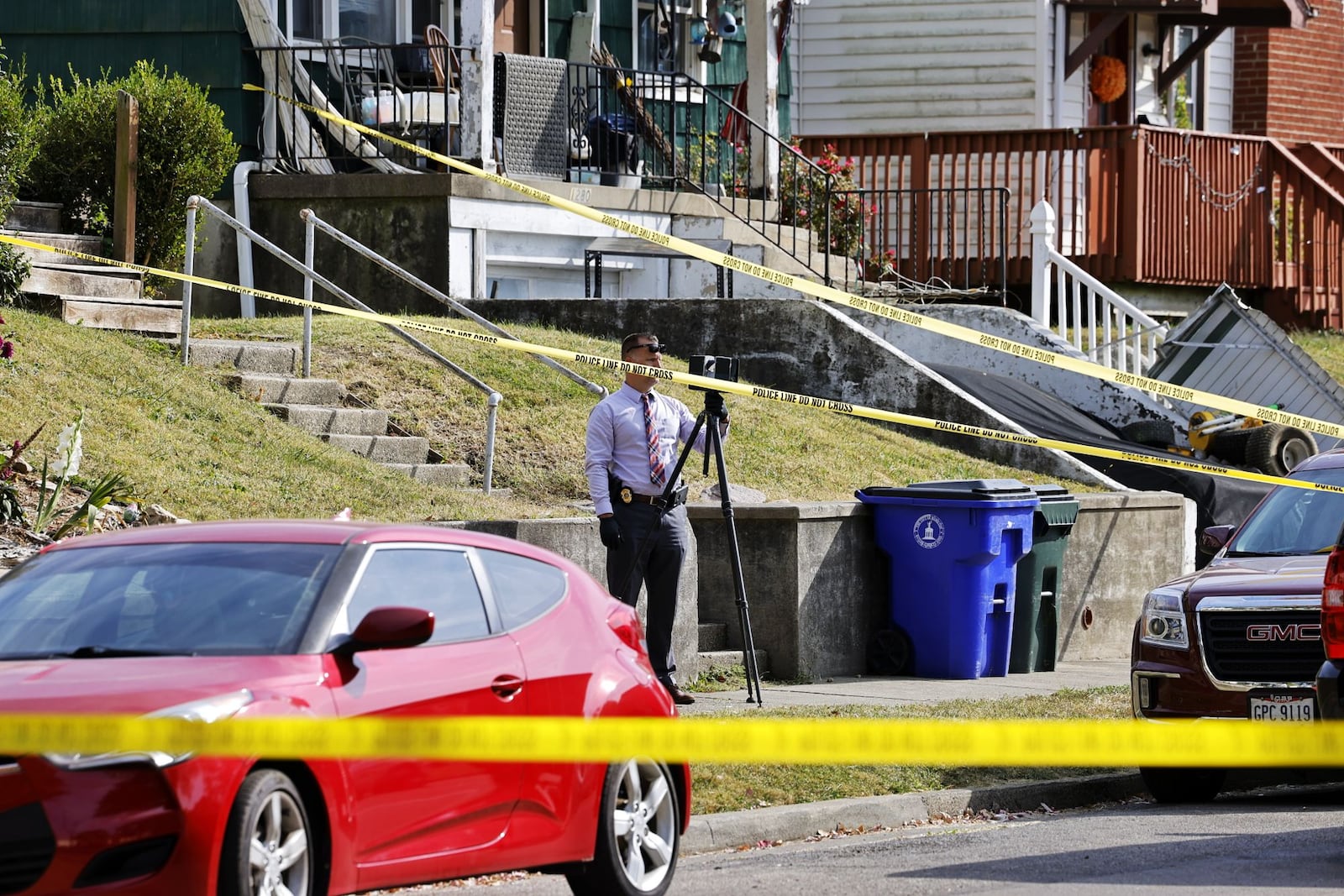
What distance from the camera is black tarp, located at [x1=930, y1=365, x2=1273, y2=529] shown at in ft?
54.6

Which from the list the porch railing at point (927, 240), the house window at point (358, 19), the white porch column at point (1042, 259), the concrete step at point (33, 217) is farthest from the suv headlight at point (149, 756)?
the white porch column at point (1042, 259)

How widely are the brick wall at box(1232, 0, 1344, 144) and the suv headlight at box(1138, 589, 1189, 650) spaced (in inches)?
838

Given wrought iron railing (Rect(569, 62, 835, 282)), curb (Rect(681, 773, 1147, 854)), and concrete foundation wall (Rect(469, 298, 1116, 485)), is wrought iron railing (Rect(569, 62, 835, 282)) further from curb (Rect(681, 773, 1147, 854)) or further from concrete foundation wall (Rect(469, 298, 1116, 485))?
curb (Rect(681, 773, 1147, 854))

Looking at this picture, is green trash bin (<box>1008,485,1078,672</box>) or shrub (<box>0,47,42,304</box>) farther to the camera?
shrub (<box>0,47,42,304</box>)

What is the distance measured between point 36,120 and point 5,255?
107 inches

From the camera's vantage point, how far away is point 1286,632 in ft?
32.0

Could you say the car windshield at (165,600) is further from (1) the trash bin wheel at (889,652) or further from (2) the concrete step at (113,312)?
(2) the concrete step at (113,312)

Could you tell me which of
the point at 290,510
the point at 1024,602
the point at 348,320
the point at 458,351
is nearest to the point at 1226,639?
the point at 1024,602

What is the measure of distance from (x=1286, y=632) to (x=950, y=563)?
340cm

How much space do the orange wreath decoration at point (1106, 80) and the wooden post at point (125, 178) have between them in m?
15.0

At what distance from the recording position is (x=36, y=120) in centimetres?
1580

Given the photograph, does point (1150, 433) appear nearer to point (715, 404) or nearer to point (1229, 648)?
point (715, 404)

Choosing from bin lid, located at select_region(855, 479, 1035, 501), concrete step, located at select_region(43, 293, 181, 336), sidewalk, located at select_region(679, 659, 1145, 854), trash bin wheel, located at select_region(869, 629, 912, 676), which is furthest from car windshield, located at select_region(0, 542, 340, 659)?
concrete step, located at select_region(43, 293, 181, 336)

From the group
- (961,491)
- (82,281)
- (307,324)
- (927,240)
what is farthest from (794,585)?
(927,240)
